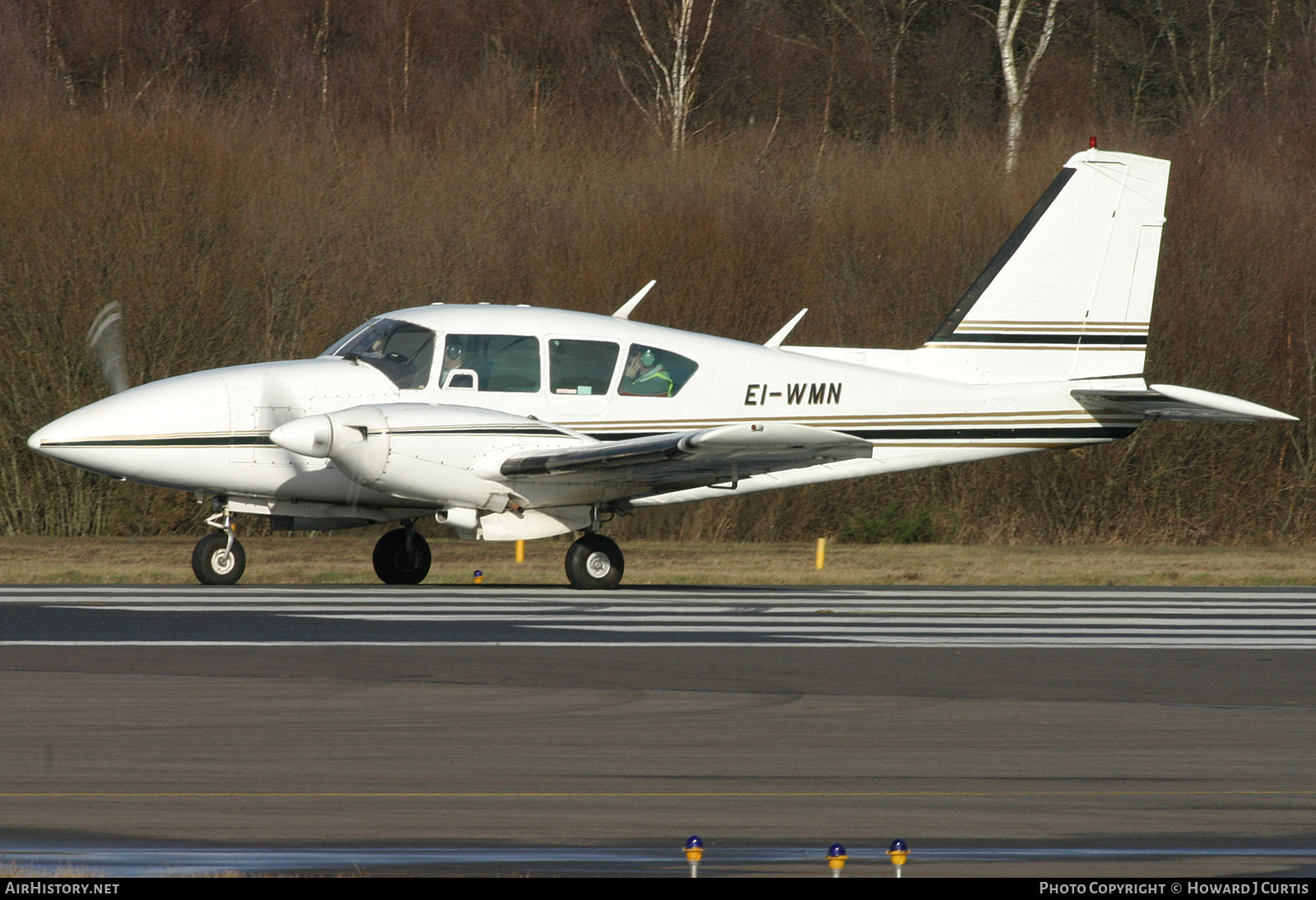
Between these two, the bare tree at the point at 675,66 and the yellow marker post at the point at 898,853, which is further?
the bare tree at the point at 675,66

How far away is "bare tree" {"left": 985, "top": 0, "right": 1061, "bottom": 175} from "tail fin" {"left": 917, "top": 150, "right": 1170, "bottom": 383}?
1432cm

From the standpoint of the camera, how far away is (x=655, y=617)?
1207 centimetres

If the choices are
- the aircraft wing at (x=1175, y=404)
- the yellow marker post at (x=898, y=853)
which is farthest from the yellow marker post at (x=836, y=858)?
the aircraft wing at (x=1175, y=404)

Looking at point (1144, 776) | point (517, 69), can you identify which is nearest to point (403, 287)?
point (517, 69)

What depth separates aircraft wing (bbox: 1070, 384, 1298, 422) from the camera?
14.8 meters

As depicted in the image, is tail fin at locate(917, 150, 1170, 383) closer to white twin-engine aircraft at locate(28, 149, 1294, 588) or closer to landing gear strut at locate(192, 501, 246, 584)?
white twin-engine aircraft at locate(28, 149, 1294, 588)

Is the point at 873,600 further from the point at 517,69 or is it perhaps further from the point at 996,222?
the point at 517,69

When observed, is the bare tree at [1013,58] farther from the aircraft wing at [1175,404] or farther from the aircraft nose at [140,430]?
the aircraft nose at [140,430]

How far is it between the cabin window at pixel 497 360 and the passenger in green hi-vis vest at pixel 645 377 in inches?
35.0

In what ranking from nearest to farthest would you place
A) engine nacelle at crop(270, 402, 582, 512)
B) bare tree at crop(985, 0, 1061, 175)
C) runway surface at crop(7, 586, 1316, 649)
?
runway surface at crop(7, 586, 1316, 649) → engine nacelle at crop(270, 402, 582, 512) → bare tree at crop(985, 0, 1061, 175)

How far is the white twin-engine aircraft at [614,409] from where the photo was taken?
44.1 ft

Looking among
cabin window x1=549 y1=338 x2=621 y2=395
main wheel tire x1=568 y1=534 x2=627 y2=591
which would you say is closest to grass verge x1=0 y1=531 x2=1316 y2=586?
main wheel tire x1=568 y1=534 x2=627 y2=591

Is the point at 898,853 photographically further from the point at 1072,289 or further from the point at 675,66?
the point at 675,66

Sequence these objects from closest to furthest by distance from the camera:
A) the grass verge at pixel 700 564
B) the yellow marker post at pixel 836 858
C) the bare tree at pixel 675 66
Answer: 1. the yellow marker post at pixel 836 858
2. the grass verge at pixel 700 564
3. the bare tree at pixel 675 66
